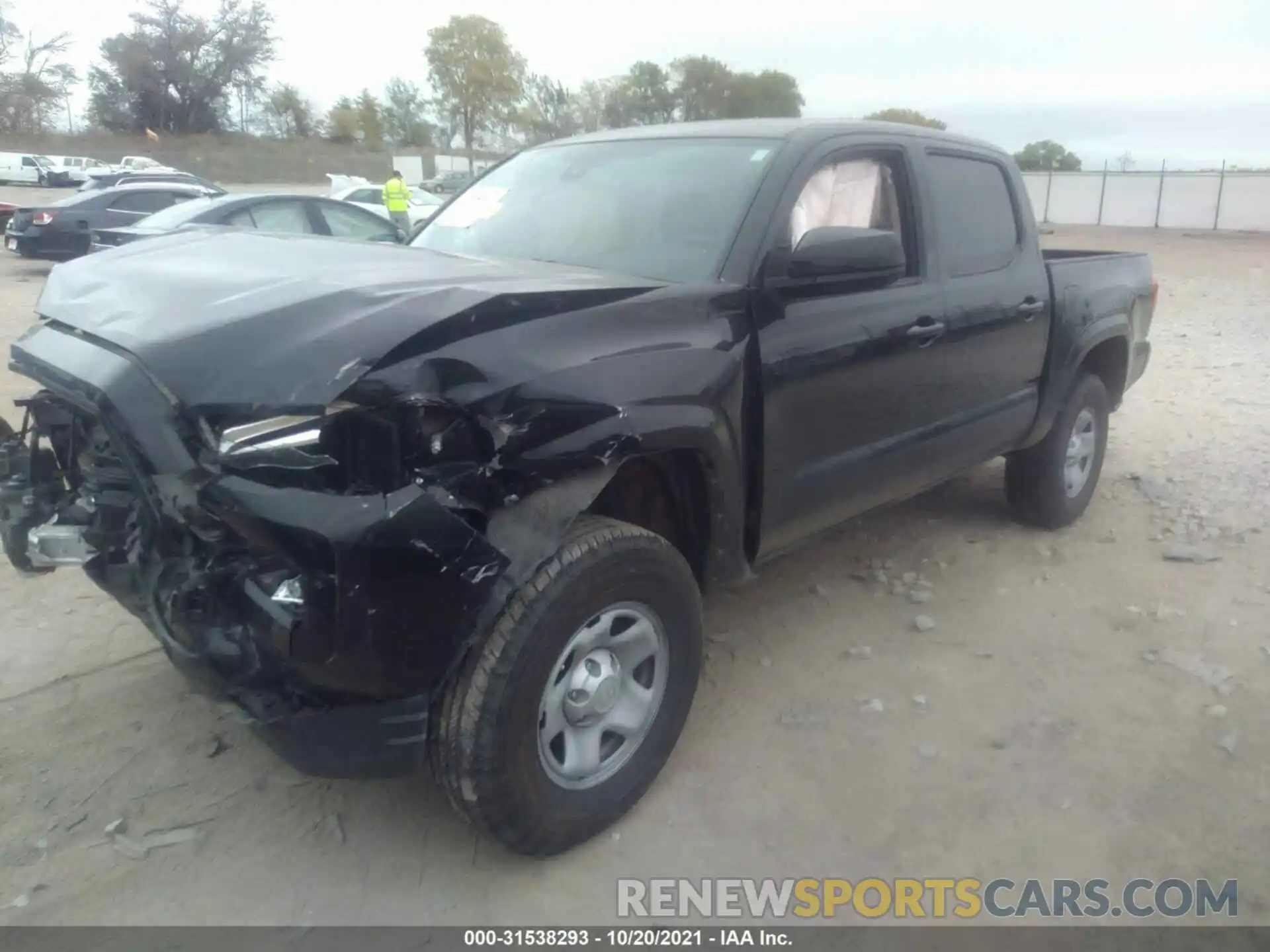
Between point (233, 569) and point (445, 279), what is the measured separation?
93 centimetres

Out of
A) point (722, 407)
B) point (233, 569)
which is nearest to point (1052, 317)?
point (722, 407)

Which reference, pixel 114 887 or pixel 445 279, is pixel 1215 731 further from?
pixel 114 887

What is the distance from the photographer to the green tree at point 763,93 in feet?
120

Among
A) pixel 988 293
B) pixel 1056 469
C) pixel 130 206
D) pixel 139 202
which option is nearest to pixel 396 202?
pixel 139 202

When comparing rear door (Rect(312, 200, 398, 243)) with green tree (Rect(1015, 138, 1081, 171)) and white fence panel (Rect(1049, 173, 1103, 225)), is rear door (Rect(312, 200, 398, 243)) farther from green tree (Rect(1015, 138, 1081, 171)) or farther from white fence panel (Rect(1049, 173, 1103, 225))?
green tree (Rect(1015, 138, 1081, 171))

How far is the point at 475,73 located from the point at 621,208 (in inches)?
2090

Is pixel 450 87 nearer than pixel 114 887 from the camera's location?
No

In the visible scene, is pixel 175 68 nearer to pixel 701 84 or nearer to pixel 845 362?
pixel 701 84

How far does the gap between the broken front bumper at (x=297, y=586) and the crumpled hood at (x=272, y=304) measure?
4.3 inches

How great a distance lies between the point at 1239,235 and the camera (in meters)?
29.5

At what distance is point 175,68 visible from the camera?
57.8 meters

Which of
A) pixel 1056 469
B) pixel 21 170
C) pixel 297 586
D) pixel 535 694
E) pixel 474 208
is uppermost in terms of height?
pixel 21 170

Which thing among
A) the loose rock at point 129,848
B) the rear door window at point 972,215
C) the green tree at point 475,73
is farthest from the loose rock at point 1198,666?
the green tree at point 475,73

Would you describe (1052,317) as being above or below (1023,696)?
above
